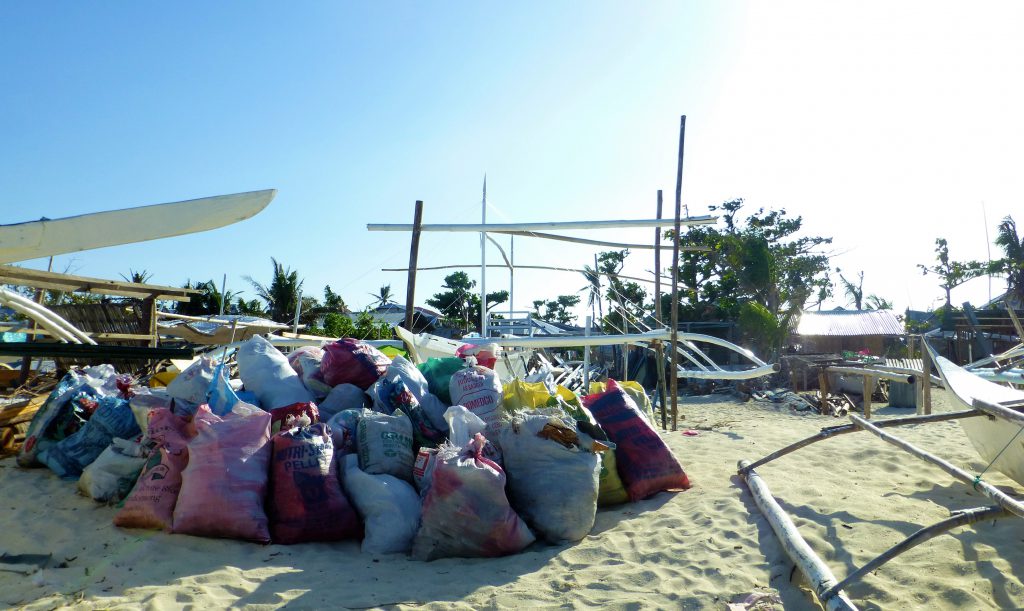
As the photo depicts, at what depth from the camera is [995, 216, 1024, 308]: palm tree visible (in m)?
25.6

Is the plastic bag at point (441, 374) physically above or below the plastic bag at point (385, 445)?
above

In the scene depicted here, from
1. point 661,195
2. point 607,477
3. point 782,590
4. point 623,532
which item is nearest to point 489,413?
point 607,477

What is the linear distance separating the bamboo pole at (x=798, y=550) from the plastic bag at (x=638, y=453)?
486 mm

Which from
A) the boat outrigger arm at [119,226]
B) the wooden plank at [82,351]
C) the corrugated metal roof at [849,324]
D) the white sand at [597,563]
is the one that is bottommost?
the white sand at [597,563]

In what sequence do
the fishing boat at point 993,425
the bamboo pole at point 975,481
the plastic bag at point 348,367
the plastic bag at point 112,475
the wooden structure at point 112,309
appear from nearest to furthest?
the bamboo pole at point 975,481 → the fishing boat at point 993,425 → the plastic bag at point 112,475 → the plastic bag at point 348,367 → the wooden structure at point 112,309

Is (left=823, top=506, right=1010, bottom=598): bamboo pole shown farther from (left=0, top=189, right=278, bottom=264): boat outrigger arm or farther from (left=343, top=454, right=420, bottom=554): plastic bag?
(left=0, top=189, right=278, bottom=264): boat outrigger arm

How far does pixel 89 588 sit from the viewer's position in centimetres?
259

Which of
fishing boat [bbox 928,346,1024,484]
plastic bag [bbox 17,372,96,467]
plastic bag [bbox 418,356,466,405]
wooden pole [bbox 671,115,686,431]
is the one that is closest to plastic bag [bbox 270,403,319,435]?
plastic bag [bbox 418,356,466,405]

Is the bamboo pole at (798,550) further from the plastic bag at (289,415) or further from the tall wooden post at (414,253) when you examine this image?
the tall wooden post at (414,253)

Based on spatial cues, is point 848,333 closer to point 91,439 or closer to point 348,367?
point 348,367

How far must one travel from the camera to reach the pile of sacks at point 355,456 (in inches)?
123

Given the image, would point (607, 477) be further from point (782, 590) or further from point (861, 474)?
point (861, 474)

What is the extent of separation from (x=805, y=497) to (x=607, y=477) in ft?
3.67

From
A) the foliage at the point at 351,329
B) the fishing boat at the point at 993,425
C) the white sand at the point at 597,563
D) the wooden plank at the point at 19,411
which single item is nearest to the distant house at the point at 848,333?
the foliage at the point at 351,329
